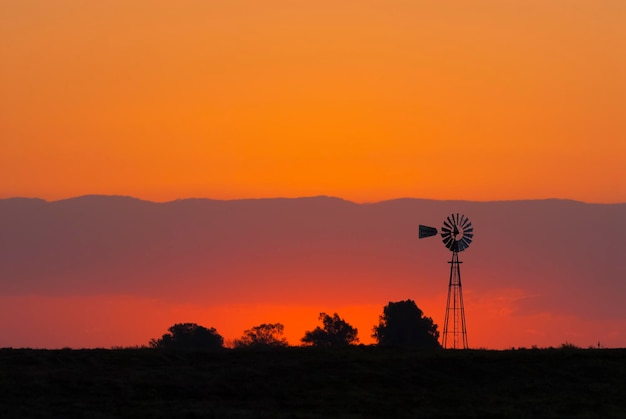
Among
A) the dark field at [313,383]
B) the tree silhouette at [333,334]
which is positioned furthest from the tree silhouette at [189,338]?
the dark field at [313,383]

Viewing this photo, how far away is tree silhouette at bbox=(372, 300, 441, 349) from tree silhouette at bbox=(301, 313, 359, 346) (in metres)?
8.29

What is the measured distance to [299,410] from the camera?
6247cm

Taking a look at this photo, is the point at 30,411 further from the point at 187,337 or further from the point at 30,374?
the point at 187,337

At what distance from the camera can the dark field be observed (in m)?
62.0

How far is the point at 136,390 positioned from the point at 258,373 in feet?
21.3

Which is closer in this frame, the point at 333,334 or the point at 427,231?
the point at 427,231

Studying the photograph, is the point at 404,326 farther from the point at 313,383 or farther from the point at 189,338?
the point at 313,383

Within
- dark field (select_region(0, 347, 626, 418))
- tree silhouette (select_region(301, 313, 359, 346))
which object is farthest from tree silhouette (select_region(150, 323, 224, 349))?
dark field (select_region(0, 347, 626, 418))

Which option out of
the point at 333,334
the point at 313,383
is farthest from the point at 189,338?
the point at 313,383

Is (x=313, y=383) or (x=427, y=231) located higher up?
(x=427, y=231)

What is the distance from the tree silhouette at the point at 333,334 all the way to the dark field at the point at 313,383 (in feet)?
308

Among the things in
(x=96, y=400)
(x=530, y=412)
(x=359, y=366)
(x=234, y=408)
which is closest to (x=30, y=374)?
(x=96, y=400)

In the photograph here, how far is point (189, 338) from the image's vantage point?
511 ft

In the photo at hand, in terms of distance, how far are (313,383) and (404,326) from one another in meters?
92.0
